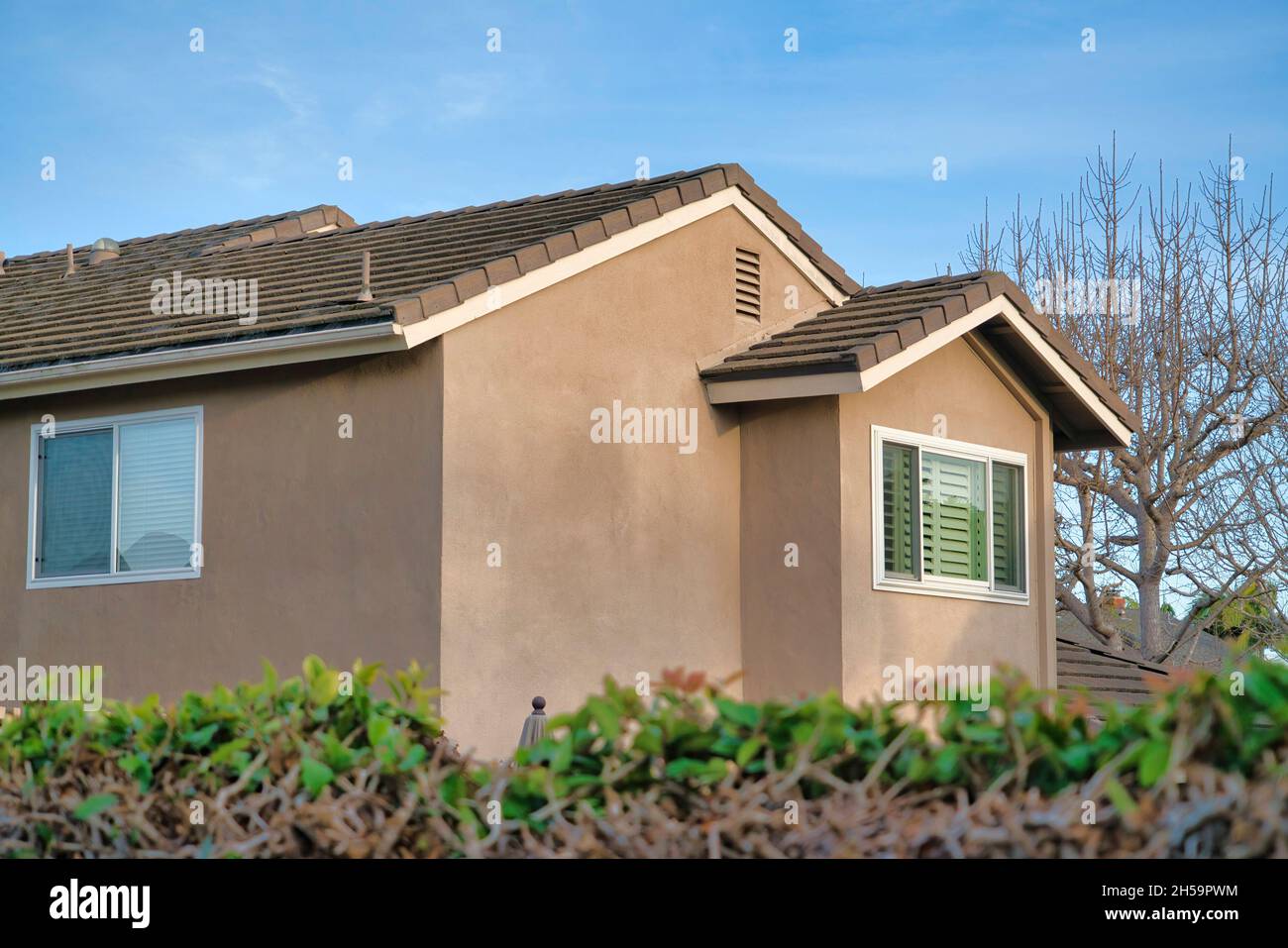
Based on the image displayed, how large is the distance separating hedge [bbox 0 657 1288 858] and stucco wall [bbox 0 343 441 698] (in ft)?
17.8

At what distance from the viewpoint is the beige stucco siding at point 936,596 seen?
11305 mm

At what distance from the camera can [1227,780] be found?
294 centimetres

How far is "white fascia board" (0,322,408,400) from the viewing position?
9.89 m

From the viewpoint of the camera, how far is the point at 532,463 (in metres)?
10.5

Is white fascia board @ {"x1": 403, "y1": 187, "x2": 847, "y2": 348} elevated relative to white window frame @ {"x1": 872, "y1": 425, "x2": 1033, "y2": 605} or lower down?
elevated

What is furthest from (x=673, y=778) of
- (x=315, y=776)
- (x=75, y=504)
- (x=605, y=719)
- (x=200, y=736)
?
(x=75, y=504)

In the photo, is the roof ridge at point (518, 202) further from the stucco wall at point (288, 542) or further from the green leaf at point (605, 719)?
the green leaf at point (605, 719)

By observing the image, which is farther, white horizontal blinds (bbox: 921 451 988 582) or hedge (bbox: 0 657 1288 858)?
white horizontal blinds (bbox: 921 451 988 582)

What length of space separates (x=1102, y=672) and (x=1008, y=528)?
3.72 m

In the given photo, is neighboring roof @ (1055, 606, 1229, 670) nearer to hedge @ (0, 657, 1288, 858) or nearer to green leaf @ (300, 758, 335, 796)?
hedge @ (0, 657, 1288, 858)

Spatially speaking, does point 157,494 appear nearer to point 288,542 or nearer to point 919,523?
point 288,542

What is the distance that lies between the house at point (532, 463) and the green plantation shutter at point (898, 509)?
0.03 meters

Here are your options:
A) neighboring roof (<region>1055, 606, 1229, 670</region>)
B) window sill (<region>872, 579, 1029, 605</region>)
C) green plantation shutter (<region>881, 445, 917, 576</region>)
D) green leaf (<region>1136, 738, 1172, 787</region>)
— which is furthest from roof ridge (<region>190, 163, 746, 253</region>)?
neighboring roof (<region>1055, 606, 1229, 670</region>)
